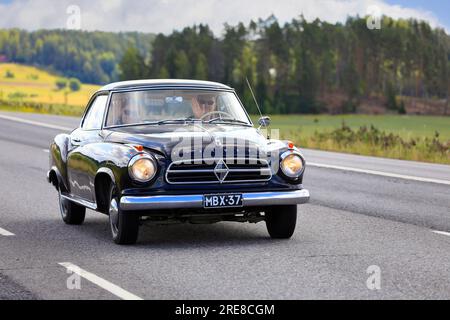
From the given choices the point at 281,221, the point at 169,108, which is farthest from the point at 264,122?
A: the point at 281,221

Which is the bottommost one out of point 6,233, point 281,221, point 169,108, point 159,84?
point 6,233

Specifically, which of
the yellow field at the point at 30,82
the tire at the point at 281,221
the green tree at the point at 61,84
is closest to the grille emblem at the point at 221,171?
→ the tire at the point at 281,221

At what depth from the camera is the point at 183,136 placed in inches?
362

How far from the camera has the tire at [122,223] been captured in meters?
9.01

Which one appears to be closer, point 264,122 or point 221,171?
point 221,171

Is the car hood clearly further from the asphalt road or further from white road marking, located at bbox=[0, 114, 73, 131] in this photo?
white road marking, located at bbox=[0, 114, 73, 131]

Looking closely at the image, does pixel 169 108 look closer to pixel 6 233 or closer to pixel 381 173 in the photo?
pixel 6 233

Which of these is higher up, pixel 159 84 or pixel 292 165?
pixel 159 84

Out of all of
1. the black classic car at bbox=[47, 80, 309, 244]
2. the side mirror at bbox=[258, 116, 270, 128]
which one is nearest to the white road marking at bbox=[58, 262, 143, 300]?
the black classic car at bbox=[47, 80, 309, 244]

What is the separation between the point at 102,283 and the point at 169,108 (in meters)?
3.35

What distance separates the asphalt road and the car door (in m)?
0.49

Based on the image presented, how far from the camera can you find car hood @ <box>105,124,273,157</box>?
9.05m

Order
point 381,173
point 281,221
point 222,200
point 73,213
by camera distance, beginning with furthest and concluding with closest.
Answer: point 381,173 → point 73,213 → point 281,221 → point 222,200
